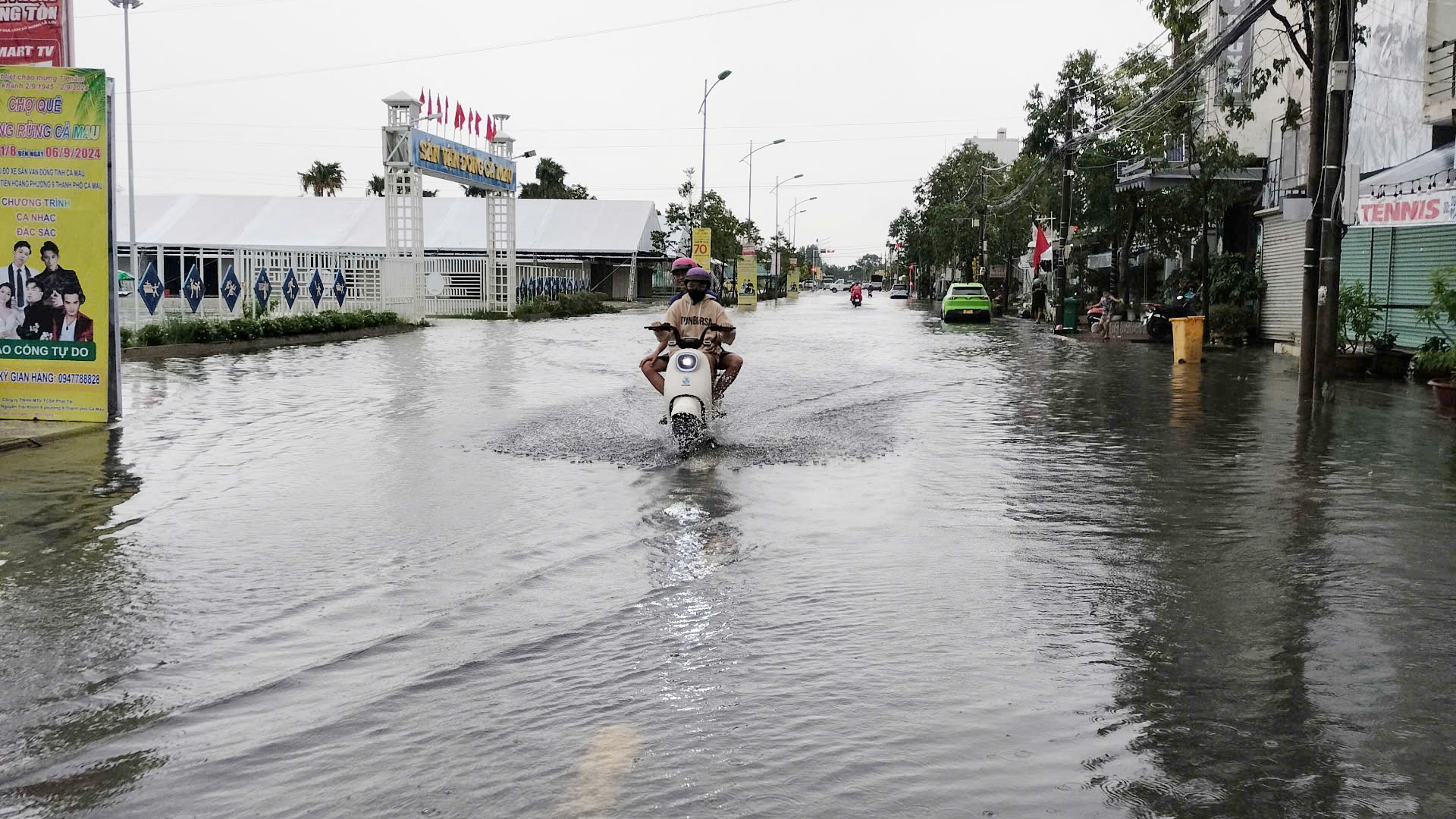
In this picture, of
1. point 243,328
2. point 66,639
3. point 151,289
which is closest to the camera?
point 66,639

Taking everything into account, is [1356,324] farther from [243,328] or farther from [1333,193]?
[243,328]

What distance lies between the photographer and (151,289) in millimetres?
27250

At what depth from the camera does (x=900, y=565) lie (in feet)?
23.9

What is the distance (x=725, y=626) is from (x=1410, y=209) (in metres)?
16.1

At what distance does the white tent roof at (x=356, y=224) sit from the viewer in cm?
6322

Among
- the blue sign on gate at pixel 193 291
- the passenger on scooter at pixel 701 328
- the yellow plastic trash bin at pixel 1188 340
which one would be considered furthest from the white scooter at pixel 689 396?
the blue sign on gate at pixel 193 291

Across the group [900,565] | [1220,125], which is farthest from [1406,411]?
[1220,125]

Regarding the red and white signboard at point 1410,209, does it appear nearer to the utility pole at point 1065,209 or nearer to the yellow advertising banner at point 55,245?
the yellow advertising banner at point 55,245

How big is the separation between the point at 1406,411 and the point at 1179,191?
73.9 feet

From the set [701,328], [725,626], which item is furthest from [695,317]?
[725,626]

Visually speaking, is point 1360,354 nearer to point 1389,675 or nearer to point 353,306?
point 1389,675

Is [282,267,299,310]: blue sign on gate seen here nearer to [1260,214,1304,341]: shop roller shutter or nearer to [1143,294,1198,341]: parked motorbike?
[1143,294,1198,341]: parked motorbike

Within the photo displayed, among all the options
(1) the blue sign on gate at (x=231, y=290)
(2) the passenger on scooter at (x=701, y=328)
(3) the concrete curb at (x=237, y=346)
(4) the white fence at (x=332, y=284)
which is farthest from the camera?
(4) the white fence at (x=332, y=284)

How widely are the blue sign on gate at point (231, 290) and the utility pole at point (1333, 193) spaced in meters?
21.9
